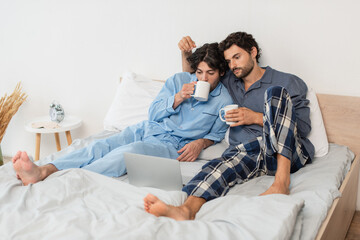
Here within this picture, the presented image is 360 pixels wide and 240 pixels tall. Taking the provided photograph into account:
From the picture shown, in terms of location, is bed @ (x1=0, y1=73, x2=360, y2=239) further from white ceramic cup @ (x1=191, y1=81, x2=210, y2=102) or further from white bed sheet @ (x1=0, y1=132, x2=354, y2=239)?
white ceramic cup @ (x1=191, y1=81, x2=210, y2=102)

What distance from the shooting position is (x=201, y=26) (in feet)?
7.27

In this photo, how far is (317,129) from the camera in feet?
5.98

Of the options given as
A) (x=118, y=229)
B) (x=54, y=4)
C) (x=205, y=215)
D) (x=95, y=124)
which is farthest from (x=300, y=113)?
(x=54, y=4)

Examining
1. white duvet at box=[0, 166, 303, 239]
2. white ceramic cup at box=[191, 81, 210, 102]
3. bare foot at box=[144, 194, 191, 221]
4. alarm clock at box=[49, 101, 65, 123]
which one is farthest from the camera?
alarm clock at box=[49, 101, 65, 123]

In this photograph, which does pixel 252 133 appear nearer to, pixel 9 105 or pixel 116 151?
pixel 116 151

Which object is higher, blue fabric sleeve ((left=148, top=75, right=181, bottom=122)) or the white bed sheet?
blue fabric sleeve ((left=148, top=75, right=181, bottom=122))

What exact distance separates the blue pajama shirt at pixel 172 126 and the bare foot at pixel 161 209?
57 centimetres

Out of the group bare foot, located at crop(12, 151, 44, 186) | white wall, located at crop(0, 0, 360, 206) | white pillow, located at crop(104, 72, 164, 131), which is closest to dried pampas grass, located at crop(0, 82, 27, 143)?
white wall, located at crop(0, 0, 360, 206)

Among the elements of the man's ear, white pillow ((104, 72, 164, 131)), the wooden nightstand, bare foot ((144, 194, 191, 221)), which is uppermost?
the man's ear

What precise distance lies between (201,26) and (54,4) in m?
1.21

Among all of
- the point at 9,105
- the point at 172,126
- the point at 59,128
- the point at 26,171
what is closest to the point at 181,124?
the point at 172,126

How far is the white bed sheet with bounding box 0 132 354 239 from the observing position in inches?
39.3

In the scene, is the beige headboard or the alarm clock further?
the alarm clock

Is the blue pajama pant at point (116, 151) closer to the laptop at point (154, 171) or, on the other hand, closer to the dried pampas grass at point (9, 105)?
the laptop at point (154, 171)
